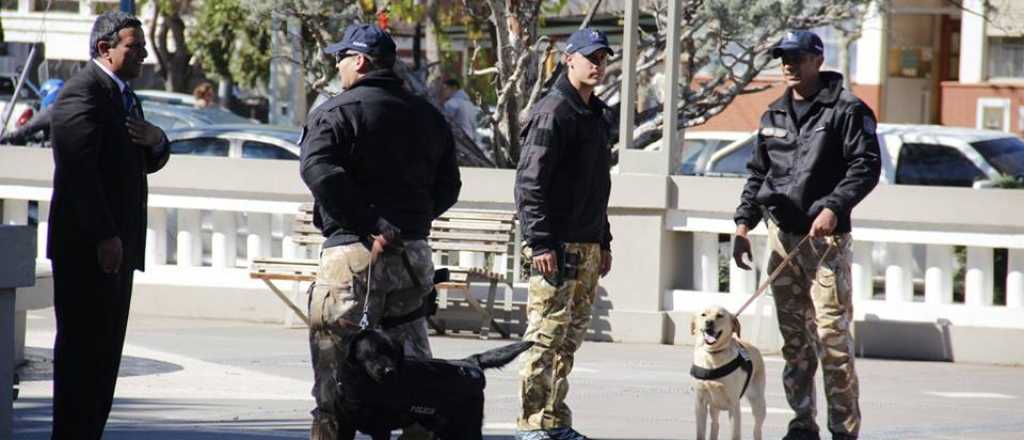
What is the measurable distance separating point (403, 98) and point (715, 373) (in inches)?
81.2

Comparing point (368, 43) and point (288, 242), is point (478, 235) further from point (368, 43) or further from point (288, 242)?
point (368, 43)

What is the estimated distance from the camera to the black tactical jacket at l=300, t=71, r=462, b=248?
658 cm

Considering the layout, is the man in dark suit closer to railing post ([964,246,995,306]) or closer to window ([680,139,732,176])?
railing post ([964,246,995,306])

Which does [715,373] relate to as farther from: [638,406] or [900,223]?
[900,223]

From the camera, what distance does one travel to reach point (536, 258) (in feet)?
25.8

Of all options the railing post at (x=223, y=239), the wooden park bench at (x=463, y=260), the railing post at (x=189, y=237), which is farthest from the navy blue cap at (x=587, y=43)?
the railing post at (x=189, y=237)

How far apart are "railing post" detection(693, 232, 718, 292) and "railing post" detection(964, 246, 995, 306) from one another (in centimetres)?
171

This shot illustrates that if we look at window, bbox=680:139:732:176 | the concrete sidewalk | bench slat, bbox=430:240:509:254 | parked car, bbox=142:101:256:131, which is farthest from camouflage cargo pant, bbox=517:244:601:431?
parked car, bbox=142:101:256:131

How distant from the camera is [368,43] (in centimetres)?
679

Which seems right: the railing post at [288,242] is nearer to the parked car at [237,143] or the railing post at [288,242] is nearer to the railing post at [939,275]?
the railing post at [939,275]

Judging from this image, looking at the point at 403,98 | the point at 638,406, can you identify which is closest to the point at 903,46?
the point at 638,406

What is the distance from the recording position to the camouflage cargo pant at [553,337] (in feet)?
26.1

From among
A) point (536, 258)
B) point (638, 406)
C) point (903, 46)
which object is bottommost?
point (638, 406)

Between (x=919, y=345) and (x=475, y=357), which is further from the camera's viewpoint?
(x=919, y=345)
